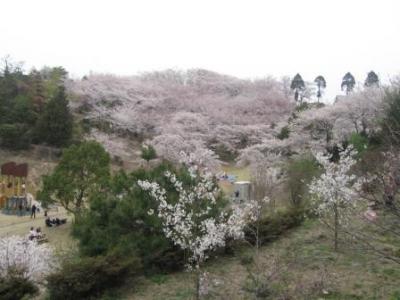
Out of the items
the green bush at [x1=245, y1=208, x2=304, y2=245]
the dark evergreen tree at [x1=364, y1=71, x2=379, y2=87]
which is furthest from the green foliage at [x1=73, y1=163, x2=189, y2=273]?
the dark evergreen tree at [x1=364, y1=71, x2=379, y2=87]

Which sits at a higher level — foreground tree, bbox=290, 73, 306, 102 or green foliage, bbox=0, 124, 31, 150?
foreground tree, bbox=290, 73, 306, 102

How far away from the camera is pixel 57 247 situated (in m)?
13.3

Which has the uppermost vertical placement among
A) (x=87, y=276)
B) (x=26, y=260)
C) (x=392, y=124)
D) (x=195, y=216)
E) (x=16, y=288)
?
(x=392, y=124)

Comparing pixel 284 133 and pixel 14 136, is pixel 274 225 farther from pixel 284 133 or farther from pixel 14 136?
pixel 14 136

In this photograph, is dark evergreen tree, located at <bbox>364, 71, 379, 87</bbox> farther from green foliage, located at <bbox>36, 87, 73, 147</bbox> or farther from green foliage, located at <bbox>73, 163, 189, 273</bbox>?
green foliage, located at <bbox>36, 87, 73, 147</bbox>

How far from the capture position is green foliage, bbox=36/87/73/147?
90.6ft

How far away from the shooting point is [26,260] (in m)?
9.12

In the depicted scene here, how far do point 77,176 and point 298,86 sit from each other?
33.7m

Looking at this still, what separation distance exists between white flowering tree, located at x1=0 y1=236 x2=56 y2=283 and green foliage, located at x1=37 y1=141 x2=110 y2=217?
5.71 m

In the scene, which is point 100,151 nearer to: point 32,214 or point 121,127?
point 32,214

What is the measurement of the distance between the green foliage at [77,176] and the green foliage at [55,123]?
12553mm

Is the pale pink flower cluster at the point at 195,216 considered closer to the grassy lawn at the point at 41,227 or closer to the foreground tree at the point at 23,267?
the foreground tree at the point at 23,267

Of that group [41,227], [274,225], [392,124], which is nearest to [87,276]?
[274,225]

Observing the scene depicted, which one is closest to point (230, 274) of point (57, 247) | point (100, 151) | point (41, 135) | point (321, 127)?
point (57, 247)
